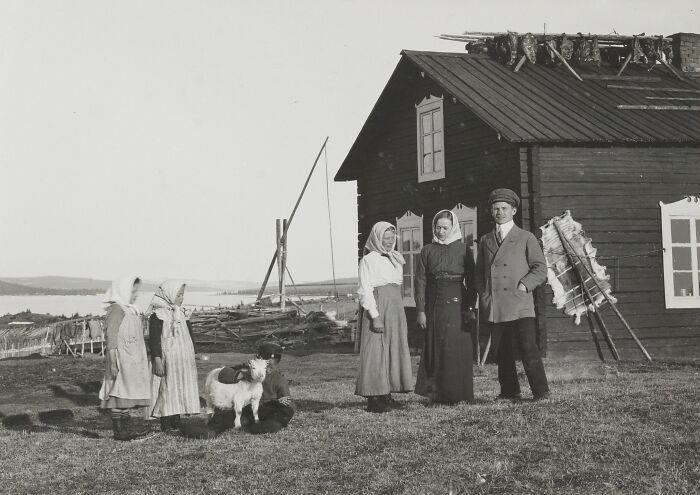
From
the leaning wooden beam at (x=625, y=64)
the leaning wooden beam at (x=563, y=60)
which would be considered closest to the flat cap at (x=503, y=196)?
the leaning wooden beam at (x=563, y=60)

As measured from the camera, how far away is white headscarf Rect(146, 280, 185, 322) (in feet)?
25.2

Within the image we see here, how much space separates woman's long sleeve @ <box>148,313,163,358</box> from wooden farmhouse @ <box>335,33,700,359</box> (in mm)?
7702

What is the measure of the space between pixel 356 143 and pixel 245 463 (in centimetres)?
1347

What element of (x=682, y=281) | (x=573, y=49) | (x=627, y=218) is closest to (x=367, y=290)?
(x=627, y=218)

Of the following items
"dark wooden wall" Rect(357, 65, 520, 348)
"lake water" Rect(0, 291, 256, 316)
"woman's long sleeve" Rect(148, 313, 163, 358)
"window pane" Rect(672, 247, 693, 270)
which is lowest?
"lake water" Rect(0, 291, 256, 316)

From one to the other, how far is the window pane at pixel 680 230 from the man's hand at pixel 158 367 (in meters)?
10.5

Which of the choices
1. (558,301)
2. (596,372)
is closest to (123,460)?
(596,372)

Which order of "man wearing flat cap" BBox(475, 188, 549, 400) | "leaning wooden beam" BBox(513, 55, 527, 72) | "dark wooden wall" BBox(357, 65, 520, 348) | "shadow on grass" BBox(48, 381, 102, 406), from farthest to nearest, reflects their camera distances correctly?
"leaning wooden beam" BBox(513, 55, 527, 72) → "dark wooden wall" BBox(357, 65, 520, 348) → "shadow on grass" BBox(48, 381, 102, 406) → "man wearing flat cap" BBox(475, 188, 549, 400)

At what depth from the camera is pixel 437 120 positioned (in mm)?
→ 16906

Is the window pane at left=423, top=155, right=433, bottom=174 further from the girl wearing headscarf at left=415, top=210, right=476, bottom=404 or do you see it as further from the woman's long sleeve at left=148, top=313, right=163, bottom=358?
the woman's long sleeve at left=148, top=313, right=163, bottom=358

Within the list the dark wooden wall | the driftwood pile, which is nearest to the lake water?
the driftwood pile

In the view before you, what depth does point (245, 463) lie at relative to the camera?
238 inches

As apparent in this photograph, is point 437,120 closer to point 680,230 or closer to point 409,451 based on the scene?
point 680,230

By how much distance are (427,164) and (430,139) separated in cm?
52
